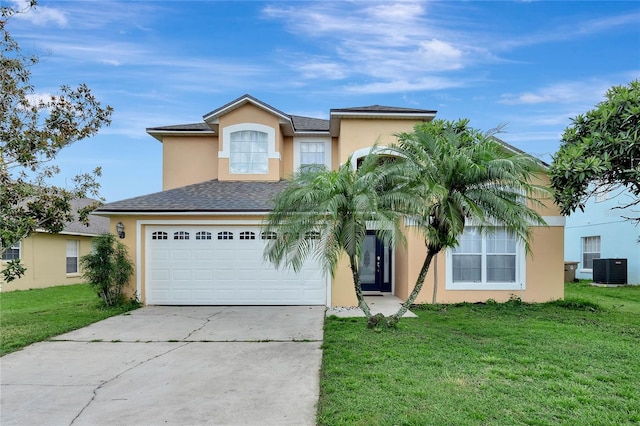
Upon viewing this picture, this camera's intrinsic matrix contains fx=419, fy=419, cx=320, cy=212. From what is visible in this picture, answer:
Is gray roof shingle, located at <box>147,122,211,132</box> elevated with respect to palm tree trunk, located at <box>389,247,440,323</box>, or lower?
elevated

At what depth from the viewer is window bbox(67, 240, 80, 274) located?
71.0 feet

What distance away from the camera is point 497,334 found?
349 inches

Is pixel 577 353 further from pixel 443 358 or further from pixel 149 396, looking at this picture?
pixel 149 396

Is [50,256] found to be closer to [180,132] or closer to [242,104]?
[180,132]

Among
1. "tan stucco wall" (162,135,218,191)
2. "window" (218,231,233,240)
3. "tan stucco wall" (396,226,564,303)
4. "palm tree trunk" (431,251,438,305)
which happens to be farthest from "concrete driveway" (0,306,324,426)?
"tan stucco wall" (162,135,218,191)

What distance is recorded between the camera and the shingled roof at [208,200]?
12641 millimetres

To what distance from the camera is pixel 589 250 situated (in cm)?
2298

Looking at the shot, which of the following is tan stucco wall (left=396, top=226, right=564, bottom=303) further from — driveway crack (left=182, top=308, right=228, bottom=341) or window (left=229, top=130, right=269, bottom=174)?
window (left=229, top=130, right=269, bottom=174)

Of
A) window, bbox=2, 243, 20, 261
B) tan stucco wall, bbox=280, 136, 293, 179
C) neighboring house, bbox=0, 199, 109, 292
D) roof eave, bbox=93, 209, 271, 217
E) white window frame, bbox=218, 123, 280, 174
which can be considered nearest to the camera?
roof eave, bbox=93, 209, 271, 217

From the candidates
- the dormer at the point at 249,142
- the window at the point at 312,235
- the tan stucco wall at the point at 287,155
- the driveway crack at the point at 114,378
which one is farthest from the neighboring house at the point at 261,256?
the driveway crack at the point at 114,378

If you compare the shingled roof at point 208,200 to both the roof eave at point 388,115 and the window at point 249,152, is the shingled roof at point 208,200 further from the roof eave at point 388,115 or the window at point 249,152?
the roof eave at point 388,115

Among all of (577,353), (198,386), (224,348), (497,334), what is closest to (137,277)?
(224,348)

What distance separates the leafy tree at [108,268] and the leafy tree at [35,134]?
60.6 inches

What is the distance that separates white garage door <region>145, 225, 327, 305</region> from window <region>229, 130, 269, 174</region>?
3.67 meters
